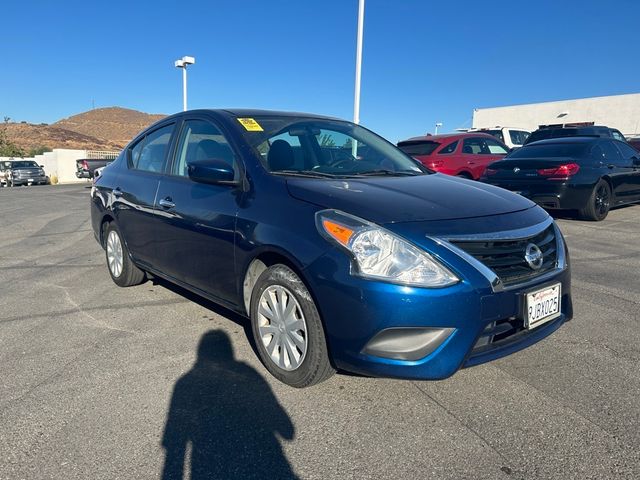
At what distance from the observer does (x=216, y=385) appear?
2855mm

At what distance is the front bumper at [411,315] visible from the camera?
2.32m

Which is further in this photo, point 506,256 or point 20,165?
point 20,165

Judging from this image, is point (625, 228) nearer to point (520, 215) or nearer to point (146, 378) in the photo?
point (520, 215)

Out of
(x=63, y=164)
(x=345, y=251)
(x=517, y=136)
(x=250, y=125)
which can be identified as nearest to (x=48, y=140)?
(x=63, y=164)

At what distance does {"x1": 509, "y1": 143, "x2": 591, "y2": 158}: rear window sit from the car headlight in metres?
7.06

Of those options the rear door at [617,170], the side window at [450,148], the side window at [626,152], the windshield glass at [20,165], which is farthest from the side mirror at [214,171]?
the windshield glass at [20,165]

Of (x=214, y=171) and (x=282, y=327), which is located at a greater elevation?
(x=214, y=171)

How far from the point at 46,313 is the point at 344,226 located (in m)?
3.00

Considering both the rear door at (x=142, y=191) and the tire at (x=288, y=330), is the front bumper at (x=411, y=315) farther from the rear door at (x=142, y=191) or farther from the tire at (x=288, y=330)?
the rear door at (x=142, y=191)

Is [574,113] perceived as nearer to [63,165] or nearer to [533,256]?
[533,256]

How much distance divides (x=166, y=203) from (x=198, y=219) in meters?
0.53

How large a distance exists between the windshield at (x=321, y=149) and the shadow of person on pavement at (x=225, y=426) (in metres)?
1.32

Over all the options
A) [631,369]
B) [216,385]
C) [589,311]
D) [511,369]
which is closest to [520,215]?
[511,369]

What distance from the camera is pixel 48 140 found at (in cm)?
6494
